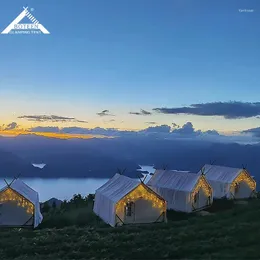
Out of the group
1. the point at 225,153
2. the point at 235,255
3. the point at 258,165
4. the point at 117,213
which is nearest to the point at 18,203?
the point at 117,213

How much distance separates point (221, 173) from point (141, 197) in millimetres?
14749

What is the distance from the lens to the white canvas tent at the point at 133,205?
86.4 feet

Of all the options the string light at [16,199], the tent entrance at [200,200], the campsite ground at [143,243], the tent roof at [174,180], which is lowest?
the campsite ground at [143,243]

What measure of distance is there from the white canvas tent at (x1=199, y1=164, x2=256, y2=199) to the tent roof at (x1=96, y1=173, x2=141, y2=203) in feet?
36.5

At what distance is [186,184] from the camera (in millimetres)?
32688

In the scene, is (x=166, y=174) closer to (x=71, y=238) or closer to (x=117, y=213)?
(x=117, y=213)

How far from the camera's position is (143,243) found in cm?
1817

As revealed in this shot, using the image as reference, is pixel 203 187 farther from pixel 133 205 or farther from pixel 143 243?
pixel 143 243

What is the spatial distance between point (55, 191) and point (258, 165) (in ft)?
159

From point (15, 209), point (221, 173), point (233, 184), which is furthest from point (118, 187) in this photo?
point (221, 173)

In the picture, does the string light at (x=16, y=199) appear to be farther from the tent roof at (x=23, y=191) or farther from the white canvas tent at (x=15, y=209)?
the tent roof at (x=23, y=191)

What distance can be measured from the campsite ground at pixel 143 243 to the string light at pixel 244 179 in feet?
44.1

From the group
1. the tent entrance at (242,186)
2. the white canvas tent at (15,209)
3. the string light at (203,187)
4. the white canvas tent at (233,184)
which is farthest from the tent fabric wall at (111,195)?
the tent entrance at (242,186)

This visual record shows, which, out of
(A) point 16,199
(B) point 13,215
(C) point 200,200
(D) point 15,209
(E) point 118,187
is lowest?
(B) point 13,215
